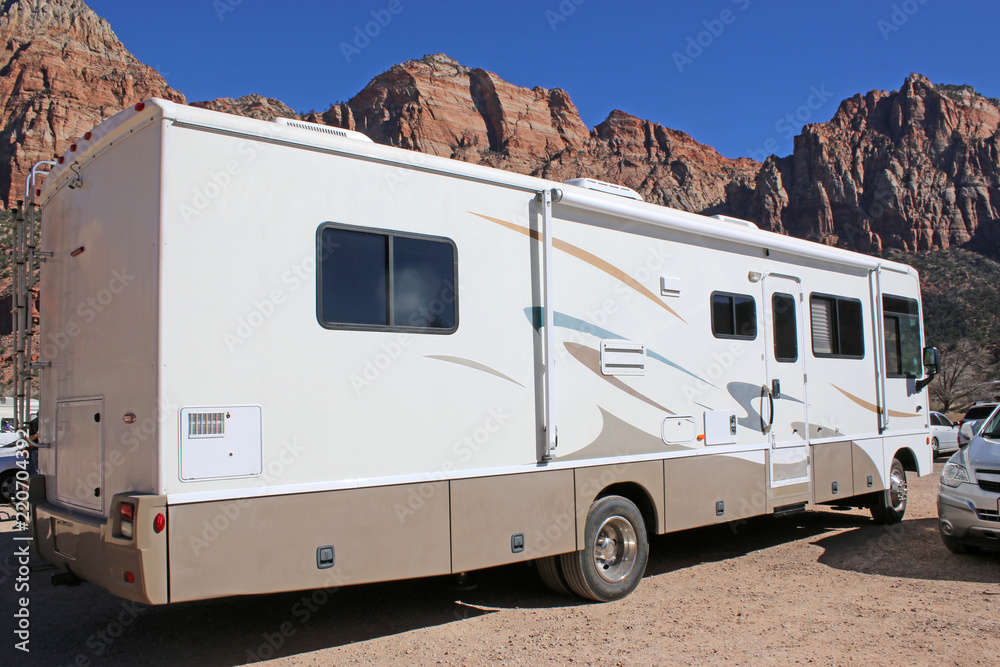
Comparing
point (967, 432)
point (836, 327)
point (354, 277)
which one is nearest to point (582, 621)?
point (354, 277)

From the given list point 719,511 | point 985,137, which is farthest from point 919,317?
point 985,137

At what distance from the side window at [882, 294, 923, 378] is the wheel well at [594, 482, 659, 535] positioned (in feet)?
14.5

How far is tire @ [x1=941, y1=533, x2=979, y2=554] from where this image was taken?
742 centimetres

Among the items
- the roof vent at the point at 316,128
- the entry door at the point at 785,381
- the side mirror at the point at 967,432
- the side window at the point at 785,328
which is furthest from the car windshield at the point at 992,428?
the roof vent at the point at 316,128

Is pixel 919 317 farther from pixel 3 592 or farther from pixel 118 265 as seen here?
pixel 3 592

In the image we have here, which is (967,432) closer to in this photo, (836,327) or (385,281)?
(836,327)

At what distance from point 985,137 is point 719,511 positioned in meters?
101

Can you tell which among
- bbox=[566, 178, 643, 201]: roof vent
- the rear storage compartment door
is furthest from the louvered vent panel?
bbox=[566, 178, 643, 201]: roof vent

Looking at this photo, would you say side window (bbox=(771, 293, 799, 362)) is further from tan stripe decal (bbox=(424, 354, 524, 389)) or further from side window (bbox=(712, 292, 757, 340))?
tan stripe decal (bbox=(424, 354, 524, 389))

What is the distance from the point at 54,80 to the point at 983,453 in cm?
7638

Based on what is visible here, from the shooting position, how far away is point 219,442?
4.33 metres

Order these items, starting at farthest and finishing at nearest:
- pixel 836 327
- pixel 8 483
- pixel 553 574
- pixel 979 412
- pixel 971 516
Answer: pixel 979 412 < pixel 8 483 < pixel 836 327 < pixel 971 516 < pixel 553 574

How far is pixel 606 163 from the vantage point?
95.1 metres

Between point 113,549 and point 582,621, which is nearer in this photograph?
point 113,549
